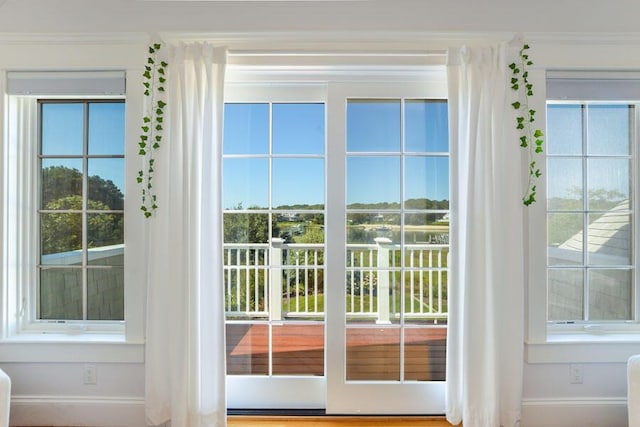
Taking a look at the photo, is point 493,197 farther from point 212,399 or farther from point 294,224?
point 212,399

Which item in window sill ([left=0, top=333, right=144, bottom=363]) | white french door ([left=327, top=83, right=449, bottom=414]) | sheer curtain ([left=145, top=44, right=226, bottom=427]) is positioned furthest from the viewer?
white french door ([left=327, top=83, right=449, bottom=414])

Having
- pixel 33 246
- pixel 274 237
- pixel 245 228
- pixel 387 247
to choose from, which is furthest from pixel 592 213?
pixel 33 246

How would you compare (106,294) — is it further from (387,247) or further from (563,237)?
(563,237)

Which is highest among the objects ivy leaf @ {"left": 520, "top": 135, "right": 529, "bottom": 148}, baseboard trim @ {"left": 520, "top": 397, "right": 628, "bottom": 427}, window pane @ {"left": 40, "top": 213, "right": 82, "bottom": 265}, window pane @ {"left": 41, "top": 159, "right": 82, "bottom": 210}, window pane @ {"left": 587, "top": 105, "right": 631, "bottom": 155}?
window pane @ {"left": 587, "top": 105, "right": 631, "bottom": 155}

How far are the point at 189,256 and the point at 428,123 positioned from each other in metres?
1.59

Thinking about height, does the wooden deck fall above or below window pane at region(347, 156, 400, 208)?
below

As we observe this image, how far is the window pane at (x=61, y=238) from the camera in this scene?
2293mm

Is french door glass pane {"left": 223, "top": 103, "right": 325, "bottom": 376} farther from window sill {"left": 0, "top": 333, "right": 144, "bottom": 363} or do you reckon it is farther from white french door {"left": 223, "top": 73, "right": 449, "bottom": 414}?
window sill {"left": 0, "top": 333, "right": 144, "bottom": 363}

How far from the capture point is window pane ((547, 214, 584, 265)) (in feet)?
7.47

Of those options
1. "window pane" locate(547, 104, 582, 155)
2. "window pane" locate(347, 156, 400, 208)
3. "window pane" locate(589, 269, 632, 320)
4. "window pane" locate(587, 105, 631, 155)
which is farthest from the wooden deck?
"window pane" locate(587, 105, 631, 155)

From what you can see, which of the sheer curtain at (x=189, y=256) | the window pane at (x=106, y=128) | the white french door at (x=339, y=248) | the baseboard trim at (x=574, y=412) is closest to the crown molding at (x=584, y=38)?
the white french door at (x=339, y=248)

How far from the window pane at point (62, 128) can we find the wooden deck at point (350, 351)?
1.48 m

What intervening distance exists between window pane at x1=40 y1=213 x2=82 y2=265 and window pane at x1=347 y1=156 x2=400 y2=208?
1671mm

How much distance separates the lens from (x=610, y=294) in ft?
7.52
